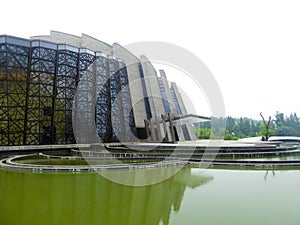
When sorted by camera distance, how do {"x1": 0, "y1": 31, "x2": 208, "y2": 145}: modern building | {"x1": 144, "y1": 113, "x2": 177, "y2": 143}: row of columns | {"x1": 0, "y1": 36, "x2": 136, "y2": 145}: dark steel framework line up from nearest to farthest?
{"x1": 0, "y1": 36, "x2": 136, "y2": 145}: dark steel framework, {"x1": 0, "y1": 31, "x2": 208, "y2": 145}: modern building, {"x1": 144, "y1": 113, "x2": 177, "y2": 143}: row of columns

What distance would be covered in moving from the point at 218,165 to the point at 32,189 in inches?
300

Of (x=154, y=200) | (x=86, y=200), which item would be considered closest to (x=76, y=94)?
(x=86, y=200)

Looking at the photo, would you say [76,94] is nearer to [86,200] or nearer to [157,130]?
[157,130]

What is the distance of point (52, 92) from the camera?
2050 cm

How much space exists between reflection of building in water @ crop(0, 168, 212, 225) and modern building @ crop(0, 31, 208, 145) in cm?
1200

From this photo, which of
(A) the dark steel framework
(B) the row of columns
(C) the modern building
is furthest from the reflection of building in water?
(B) the row of columns

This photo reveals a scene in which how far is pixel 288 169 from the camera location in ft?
32.1

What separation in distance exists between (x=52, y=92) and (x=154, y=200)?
1744cm

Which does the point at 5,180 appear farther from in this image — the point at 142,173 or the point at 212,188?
the point at 212,188

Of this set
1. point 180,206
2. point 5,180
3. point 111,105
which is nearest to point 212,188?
point 180,206

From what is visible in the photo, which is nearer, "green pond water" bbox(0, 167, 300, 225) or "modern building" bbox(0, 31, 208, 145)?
"green pond water" bbox(0, 167, 300, 225)

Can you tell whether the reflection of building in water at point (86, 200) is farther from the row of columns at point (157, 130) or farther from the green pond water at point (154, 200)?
the row of columns at point (157, 130)

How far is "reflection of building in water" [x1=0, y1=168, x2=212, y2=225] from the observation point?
4.56 meters

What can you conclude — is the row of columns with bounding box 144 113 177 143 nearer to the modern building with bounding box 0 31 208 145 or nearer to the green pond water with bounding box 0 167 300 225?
the modern building with bounding box 0 31 208 145
